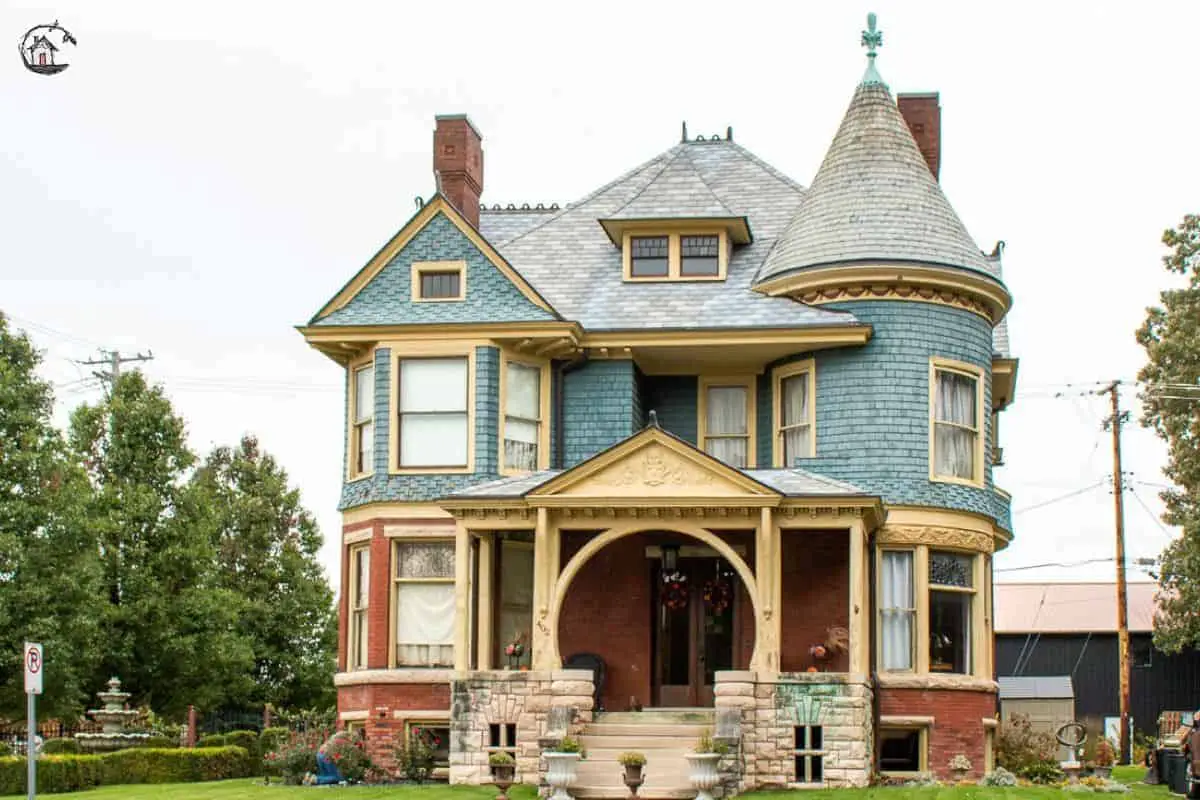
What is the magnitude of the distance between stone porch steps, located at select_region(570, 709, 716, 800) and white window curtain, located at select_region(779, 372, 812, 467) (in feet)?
17.4

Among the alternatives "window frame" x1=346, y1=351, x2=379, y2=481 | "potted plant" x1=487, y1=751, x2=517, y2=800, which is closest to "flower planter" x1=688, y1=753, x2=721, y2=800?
"potted plant" x1=487, y1=751, x2=517, y2=800

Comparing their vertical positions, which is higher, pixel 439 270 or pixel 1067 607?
pixel 439 270

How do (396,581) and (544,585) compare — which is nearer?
(544,585)

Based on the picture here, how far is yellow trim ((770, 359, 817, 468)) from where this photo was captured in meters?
31.5

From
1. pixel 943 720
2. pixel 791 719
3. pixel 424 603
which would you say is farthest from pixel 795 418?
pixel 424 603

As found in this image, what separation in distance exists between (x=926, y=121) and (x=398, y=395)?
40.5 ft

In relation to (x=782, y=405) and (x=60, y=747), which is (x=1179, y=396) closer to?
(x=782, y=405)

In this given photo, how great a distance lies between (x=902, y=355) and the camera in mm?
31031

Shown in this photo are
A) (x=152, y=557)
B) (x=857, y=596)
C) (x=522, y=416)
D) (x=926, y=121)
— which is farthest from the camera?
(x=152, y=557)

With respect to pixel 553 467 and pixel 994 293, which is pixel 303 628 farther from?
pixel 994 293

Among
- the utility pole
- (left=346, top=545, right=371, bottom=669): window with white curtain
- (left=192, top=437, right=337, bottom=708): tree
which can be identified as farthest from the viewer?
(left=192, top=437, right=337, bottom=708): tree

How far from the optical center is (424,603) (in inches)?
1240

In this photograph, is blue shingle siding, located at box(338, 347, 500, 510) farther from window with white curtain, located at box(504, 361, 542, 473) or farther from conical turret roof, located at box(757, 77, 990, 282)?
conical turret roof, located at box(757, 77, 990, 282)

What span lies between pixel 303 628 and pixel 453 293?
964 inches
